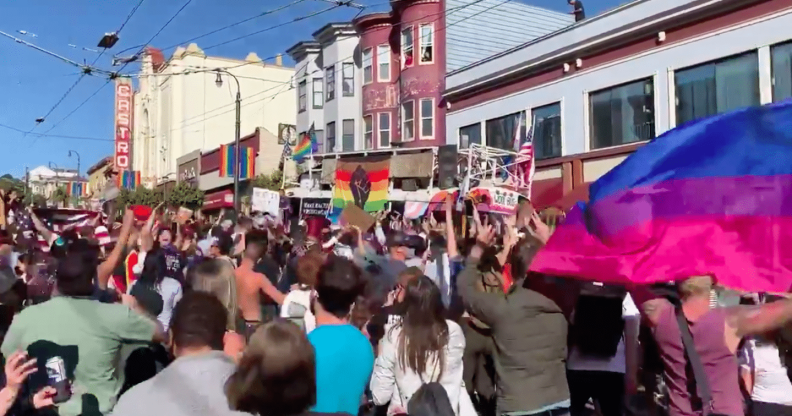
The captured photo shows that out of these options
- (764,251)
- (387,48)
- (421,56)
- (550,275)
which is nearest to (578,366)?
(550,275)

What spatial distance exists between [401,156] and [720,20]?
1122cm

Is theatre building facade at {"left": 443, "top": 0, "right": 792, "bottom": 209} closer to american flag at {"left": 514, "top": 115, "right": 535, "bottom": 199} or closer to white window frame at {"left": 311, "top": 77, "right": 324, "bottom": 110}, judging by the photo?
american flag at {"left": 514, "top": 115, "right": 535, "bottom": 199}

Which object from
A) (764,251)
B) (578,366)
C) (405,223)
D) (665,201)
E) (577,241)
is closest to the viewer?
(764,251)

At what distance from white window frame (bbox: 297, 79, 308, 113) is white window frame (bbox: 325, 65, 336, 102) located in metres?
1.76

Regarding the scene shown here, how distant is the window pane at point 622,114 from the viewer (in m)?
20.0

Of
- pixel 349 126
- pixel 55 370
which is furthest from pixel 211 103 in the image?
pixel 55 370

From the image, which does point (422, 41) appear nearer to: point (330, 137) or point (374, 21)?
point (374, 21)

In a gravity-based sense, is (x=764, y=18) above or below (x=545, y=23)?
below

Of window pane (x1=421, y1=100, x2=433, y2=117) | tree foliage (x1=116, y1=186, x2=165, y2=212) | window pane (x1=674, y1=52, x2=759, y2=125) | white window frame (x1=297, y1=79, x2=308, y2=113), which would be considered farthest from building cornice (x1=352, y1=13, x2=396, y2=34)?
tree foliage (x1=116, y1=186, x2=165, y2=212)

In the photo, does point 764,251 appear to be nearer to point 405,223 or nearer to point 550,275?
point 550,275

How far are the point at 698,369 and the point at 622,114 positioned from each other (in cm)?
1744

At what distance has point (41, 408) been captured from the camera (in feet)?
11.8

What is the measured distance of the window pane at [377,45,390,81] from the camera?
32750 mm

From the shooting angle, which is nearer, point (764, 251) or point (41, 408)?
point (41, 408)
